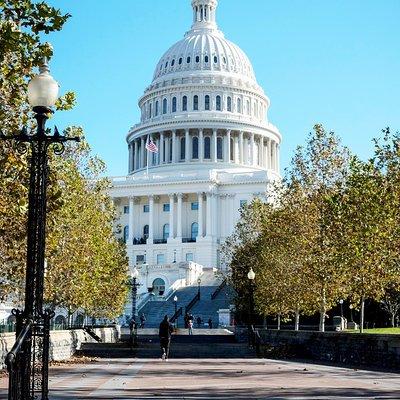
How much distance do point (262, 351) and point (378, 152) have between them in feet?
40.0

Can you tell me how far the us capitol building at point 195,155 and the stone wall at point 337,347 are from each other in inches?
2681

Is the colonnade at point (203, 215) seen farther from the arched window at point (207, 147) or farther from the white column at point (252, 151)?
the white column at point (252, 151)

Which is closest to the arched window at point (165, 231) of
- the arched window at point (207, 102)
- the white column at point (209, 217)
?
the white column at point (209, 217)

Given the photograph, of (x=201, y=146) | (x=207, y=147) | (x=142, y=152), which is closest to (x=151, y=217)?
(x=201, y=146)

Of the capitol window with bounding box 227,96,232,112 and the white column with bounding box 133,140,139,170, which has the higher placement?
the capitol window with bounding box 227,96,232,112

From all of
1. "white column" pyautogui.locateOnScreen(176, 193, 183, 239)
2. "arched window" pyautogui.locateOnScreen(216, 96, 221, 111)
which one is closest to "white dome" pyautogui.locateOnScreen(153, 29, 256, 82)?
"arched window" pyautogui.locateOnScreen(216, 96, 221, 111)

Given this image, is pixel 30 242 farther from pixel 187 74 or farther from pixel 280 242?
pixel 187 74

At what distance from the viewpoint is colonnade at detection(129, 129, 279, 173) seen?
141000 mm

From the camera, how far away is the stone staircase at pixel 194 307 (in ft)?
271

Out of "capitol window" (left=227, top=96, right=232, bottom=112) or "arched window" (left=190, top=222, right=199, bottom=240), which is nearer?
"arched window" (left=190, top=222, right=199, bottom=240)

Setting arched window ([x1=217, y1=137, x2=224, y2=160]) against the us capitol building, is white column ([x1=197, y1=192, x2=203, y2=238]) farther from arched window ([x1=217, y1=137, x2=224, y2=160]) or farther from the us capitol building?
arched window ([x1=217, y1=137, x2=224, y2=160])

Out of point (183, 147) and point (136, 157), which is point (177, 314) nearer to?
point (183, 147)

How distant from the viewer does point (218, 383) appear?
20891 millimetres

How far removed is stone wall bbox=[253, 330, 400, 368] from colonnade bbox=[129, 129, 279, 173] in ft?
320
